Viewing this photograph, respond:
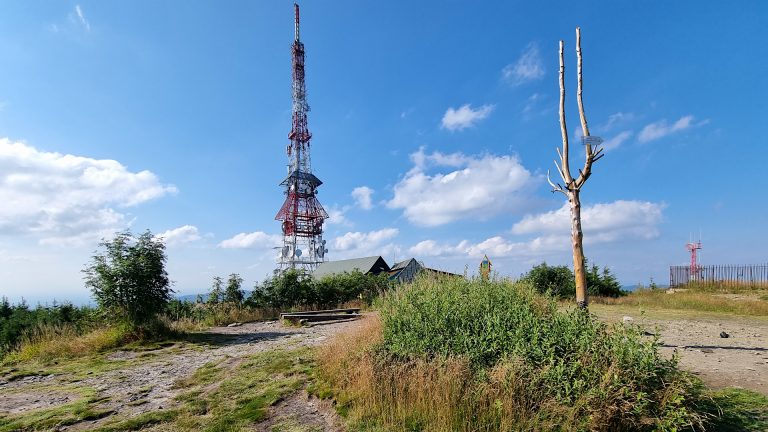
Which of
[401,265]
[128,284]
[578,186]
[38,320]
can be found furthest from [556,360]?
[401,265]

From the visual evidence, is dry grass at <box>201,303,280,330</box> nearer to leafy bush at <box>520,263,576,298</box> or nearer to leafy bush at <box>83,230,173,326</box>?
leafy bush at <box>83,230,173,326</box>

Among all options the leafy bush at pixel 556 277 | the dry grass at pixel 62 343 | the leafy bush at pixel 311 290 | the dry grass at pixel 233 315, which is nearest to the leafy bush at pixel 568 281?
the leafy bush at pixel 556 277

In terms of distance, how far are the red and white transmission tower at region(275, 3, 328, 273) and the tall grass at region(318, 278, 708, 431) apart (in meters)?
35.7

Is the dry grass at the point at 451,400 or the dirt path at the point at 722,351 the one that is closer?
the dry grass at the point at 451,400

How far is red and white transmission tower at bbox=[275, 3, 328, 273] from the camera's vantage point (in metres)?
40.1

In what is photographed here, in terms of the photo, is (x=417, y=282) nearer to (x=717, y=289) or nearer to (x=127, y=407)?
(x=127, y=407)

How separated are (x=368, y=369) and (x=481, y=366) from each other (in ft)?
5.04

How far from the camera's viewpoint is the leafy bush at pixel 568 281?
70.3 feet

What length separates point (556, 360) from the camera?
4.50 metres

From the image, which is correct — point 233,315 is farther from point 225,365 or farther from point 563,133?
point 563,133

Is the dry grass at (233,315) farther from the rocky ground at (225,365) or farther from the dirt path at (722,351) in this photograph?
the dirt path at (722,351)

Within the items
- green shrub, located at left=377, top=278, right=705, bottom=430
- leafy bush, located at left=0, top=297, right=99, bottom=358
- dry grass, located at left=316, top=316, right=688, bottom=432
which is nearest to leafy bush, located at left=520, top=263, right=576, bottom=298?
green shrub, located at left=377, top=278, right=705, bottom=430

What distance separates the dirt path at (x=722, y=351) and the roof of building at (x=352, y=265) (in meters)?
23.7

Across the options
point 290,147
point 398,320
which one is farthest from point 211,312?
point 290,147
